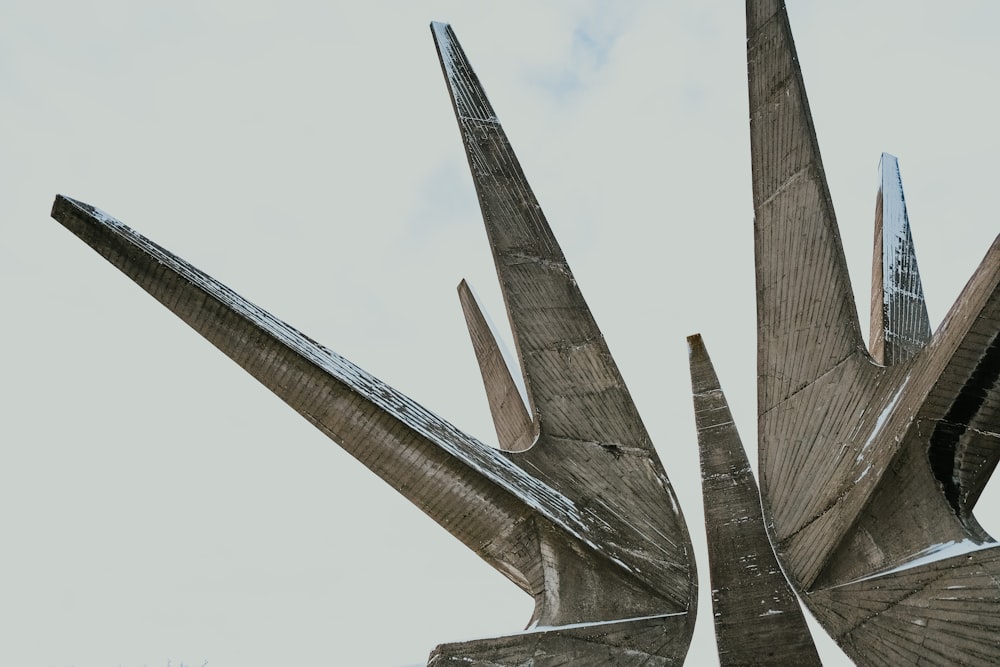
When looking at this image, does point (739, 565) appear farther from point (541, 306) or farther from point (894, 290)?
point (541, 306)

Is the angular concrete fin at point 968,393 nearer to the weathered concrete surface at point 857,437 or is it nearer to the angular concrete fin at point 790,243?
the weathered concrete surface at point 857,437

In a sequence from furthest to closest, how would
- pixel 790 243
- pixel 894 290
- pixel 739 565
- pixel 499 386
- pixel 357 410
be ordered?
pixel 499 386 < pixel 790 243 < pixel 894 290 < pixel 739 565 < pixel 357 410

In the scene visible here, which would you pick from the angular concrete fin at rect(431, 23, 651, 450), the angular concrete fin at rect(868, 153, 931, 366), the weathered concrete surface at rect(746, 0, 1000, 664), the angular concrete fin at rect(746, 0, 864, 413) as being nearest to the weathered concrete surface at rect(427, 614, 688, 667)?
the weathered concrete surface at rect(746, 0, 1000, 664)

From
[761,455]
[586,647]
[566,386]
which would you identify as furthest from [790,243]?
[586,647]

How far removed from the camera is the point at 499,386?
32.2 ft

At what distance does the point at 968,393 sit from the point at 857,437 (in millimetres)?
924

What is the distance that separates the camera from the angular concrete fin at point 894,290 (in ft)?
25.6

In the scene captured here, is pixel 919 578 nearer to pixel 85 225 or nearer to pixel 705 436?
pixel 705 436

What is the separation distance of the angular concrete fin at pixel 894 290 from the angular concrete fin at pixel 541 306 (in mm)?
1921

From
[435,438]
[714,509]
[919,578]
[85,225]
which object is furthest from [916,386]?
[85,225]

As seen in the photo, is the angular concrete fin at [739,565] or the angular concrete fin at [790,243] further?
the angular concrete fin at [790,243]

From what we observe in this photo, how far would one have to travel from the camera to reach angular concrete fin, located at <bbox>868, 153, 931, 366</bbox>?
7.79 m

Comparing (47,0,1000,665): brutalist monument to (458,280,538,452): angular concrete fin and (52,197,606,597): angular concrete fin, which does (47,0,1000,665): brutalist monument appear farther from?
(458,280,538,452): angular concrete fin

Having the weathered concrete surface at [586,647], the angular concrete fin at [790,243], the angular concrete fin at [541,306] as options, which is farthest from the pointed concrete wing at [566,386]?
the angular concrete fin at [790,243]
